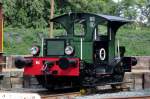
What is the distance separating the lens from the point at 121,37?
3462 cm

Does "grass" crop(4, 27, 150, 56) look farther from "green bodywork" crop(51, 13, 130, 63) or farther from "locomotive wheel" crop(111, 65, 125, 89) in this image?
"locomotive wheel" crop(111, 65, 125, 89)

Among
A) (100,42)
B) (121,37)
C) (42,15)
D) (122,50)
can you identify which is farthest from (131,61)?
(42,15)

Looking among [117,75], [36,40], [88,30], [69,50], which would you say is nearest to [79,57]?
[69,50]

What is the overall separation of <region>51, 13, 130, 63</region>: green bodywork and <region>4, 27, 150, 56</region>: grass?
14.4 m

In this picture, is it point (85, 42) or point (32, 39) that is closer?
point (85, 42)

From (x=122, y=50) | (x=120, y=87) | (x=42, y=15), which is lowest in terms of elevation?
(x=120, y=87)

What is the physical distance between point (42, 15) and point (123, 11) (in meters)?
22.5

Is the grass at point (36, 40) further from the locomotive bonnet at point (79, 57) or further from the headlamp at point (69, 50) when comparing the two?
the headlamp at point (69, 50)

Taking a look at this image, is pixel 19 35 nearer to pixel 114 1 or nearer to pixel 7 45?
pixel 7 45

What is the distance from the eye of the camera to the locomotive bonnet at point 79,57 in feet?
47.4

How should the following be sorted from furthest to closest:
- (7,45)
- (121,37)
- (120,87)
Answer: (121,37), (7,45), (120,87)

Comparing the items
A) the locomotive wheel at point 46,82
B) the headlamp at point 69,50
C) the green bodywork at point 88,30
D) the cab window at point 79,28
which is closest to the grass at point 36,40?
the green bodywork at point 88,30

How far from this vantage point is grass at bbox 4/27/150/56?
102ft

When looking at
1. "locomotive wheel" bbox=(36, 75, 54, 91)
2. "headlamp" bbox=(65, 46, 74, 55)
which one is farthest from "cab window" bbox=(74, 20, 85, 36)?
"locomotive wheel" bbox=(36, 75, 54, 91)
